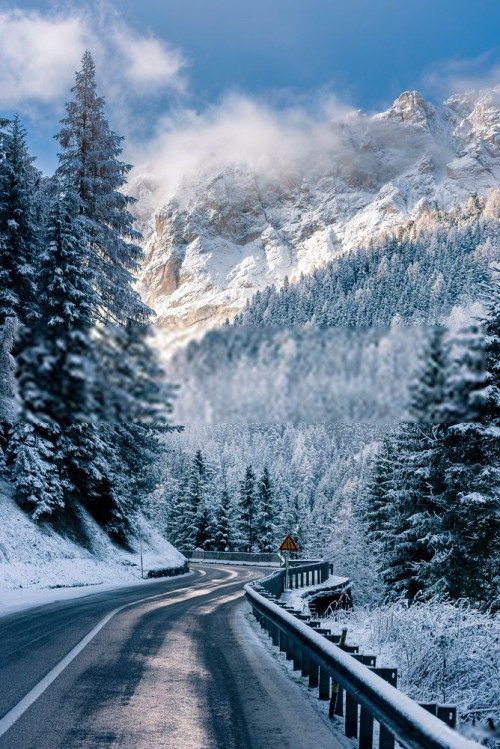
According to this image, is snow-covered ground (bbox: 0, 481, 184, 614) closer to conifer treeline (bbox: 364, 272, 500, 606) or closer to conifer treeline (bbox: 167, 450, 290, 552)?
conifer treeline (bbox: 364, 272, 500, 606)

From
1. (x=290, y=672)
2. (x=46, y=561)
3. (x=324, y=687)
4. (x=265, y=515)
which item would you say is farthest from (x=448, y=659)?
(x=265, y=515)

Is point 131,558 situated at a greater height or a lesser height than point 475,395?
lesser

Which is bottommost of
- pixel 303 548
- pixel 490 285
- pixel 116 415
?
pixel 303 548

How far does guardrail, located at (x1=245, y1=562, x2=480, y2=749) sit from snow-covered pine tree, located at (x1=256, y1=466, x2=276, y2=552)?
6616cm

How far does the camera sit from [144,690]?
7.04 metres

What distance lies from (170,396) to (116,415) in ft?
0.39

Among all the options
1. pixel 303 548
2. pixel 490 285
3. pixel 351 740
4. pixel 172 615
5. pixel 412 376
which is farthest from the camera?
pixel 303 548

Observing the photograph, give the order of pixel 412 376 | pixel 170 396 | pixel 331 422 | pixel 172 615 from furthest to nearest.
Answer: pixel 172 615 < pixel 331 422 < pixel 412 376 < pixel 170 396

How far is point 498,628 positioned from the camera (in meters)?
9.59

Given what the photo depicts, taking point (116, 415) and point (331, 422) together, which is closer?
point (116, 415)

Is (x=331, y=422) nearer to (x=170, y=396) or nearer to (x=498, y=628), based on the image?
(x=170, y=396)

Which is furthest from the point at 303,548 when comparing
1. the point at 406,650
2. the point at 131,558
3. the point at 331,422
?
the point at 331,422

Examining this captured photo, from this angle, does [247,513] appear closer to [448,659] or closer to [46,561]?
[46,561]

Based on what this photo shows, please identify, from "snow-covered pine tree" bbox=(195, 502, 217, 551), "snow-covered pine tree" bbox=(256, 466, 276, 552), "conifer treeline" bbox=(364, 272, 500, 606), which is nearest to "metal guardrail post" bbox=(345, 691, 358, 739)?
"conifer treeline" bbox=(364, 272, 500, 606)
